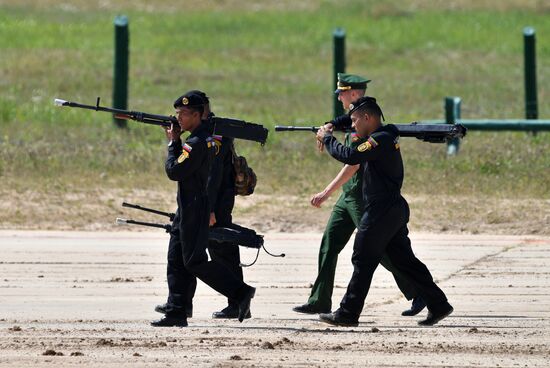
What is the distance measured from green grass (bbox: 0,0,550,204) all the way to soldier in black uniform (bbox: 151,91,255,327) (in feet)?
23.0

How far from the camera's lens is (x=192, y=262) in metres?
9.26

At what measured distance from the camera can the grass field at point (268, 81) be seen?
1691 centimetres

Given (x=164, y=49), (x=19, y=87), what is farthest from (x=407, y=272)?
(x=164, y=49)

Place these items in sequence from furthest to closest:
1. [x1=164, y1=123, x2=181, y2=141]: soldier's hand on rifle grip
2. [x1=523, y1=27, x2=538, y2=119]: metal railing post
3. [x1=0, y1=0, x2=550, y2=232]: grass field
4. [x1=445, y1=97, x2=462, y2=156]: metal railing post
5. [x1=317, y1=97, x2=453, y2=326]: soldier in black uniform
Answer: [x1=523, y1=27, x2=538, y2=119]: metal railing post, [x1=445, y1=97, x2=462, y2=156]: metal railing post, [x1=0, y1=0, x2=550, y2=232]: grass field, [x1=164, y1=123, x2=181, y2=141]: soldier's hand on rifle grip, [x1=317, y1=97, x2=453, y2=326]: soldier in black uniform

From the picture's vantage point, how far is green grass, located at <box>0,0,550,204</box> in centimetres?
1731

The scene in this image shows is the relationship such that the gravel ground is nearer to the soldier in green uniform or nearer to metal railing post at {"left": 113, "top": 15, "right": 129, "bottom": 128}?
the soldier in green uniform

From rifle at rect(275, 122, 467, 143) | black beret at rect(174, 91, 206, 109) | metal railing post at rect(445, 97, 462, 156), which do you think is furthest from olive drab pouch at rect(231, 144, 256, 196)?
metal railing post at rect(445, 97, 462, 156)

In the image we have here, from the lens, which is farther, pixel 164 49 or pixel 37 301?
pixel 164 49

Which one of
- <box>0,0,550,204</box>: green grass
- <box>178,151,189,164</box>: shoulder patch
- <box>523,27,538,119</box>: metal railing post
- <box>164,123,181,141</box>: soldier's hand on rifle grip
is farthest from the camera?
<box>523,27,538,119</box>: metal railing post

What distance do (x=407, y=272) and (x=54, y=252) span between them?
4.52m

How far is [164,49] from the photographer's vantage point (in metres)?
33.0

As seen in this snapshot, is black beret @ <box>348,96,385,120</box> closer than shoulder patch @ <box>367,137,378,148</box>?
No

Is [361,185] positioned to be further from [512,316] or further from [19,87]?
[19,87]

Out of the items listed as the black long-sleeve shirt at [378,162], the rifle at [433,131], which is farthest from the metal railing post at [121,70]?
the black long-sleeve shirt at [378,162]
